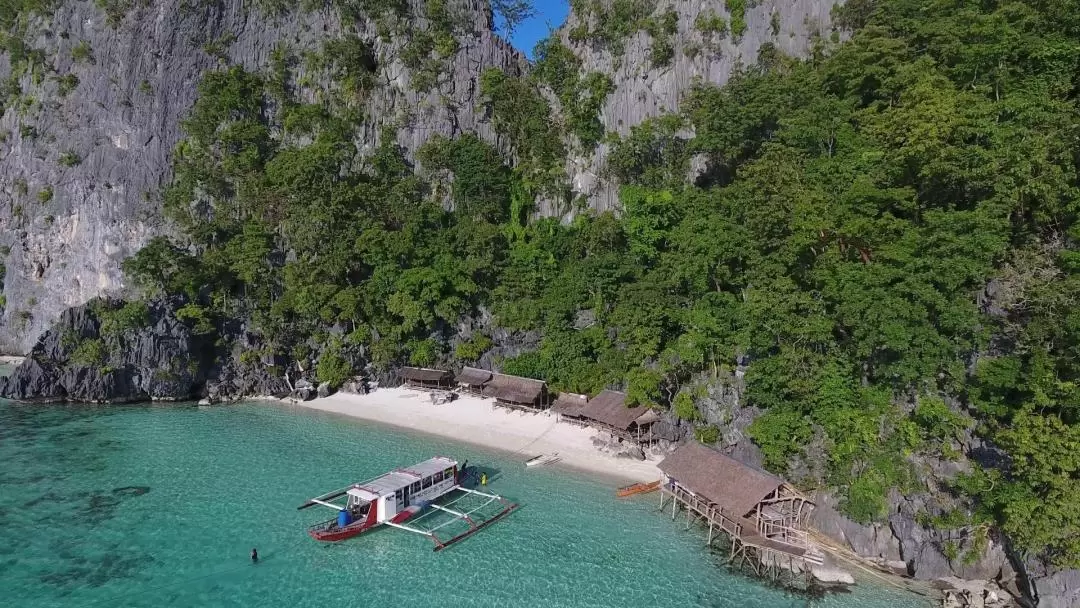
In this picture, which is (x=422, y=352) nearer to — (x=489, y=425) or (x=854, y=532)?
(x=489, y=425)

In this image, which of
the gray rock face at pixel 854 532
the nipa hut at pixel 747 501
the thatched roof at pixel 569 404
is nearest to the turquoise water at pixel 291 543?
the nipa hut at pixel 747 501

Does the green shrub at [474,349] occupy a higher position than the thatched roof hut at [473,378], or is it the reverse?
the green shrub at [474,349]

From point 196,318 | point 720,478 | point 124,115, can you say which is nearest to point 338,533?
point 720,478

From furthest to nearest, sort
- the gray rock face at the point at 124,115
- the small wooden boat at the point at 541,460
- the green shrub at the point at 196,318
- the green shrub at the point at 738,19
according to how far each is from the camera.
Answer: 1. the gray rock face at the point at 124,115
2. the green shrub at the point at 738,19
3. the green shrub at the point at 196,318
4. the small wooden boat at the point at 541,460

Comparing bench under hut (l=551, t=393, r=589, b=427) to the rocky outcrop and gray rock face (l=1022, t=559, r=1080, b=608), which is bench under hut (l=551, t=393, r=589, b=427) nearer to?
gray rock face (l=1022, t=559, r=1080, b=608)

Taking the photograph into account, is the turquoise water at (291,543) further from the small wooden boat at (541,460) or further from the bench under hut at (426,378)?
the bench under hut at (426,378)

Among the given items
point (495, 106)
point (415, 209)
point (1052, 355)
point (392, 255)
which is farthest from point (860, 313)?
point (495, 106)

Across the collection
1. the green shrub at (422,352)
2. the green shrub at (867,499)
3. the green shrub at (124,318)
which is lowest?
the green shrub at (867,499)
